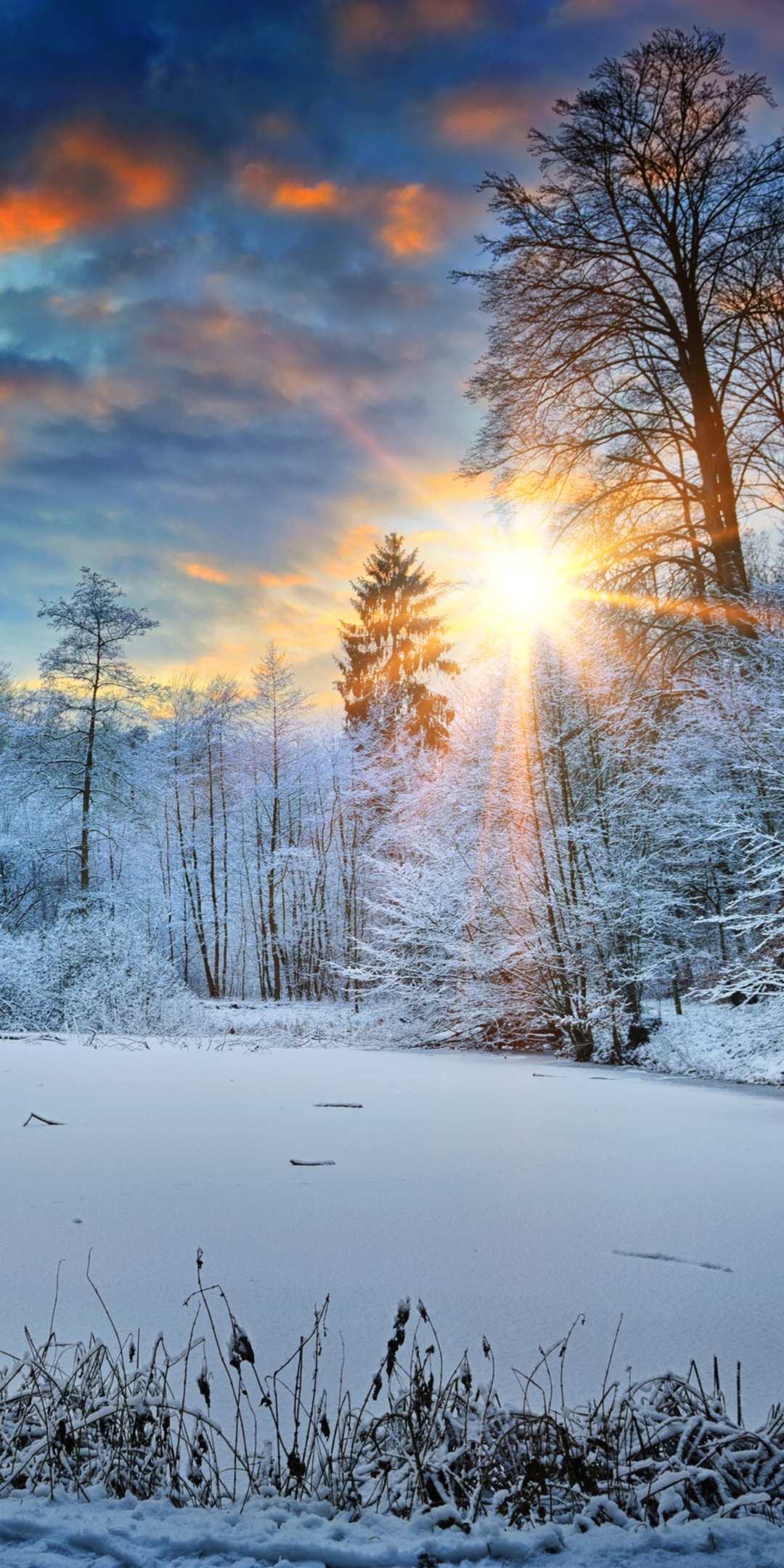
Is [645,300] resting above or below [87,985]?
above

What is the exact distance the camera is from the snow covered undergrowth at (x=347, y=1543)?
1.07 meters

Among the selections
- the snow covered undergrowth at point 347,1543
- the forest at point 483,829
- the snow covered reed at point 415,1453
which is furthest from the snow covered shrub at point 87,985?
the snow covered undergrowth at point 347,1543

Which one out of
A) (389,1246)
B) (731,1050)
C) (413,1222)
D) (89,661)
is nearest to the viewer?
(389,1246)

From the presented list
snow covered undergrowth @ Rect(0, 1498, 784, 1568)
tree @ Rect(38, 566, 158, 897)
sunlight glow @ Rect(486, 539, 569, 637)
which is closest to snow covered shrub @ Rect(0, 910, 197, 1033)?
tree @ Rect(38, 566, 158, 897)

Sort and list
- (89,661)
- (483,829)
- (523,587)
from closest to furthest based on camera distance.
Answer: (523,587) → (483,829) → (89,661)

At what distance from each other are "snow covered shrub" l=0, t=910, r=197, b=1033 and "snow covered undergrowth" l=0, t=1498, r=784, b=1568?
10.9m

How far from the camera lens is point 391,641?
22578 mm

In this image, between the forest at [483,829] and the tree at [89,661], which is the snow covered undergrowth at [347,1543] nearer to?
the forest at [483,829]

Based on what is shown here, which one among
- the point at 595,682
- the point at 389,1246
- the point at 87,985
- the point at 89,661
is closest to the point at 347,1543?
the point at 389,1246

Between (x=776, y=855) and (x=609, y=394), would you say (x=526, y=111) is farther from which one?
(x=776, y=855)

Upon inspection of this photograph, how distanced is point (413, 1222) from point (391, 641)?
20.6 meters

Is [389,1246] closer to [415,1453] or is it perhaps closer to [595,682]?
[415,1453]

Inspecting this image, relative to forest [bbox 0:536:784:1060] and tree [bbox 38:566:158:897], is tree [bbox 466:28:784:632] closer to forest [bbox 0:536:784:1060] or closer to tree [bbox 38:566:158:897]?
forest [bbox 0:536:784:1060]

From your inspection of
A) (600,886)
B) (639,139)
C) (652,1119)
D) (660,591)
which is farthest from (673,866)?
(639,139)
